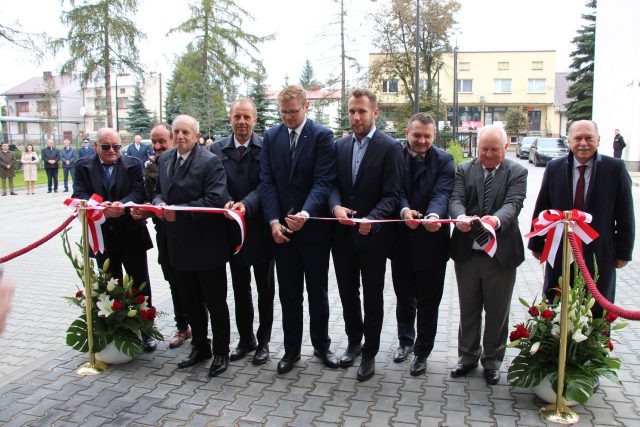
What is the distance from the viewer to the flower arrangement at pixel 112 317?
15.7ft

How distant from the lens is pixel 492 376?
14.4 ft

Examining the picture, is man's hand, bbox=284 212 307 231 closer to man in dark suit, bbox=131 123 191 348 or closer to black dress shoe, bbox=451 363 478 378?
man in dark suit, bbox=131 123 191 348

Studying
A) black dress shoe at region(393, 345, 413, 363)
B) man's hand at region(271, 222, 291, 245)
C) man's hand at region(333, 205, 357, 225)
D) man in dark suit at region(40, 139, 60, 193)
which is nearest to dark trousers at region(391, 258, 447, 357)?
black dress shoe at region(393, 345, 413, 363)

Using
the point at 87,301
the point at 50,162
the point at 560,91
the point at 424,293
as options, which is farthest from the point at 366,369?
the point at 560,91

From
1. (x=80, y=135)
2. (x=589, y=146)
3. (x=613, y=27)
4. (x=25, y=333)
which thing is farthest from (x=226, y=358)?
(x=80, y=135)

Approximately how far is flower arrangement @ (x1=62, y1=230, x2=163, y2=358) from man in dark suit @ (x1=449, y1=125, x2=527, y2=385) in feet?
9.01

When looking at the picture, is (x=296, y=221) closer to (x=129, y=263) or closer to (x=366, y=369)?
(x=366, y=369)

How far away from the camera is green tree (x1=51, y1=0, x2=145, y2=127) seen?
86.3ft

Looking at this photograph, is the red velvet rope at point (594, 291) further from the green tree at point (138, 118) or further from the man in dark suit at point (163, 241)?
the green tree at point (138, 118)

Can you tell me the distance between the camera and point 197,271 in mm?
4660

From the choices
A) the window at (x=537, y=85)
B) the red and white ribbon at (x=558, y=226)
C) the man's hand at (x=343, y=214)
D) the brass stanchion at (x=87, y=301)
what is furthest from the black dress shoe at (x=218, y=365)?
the window at (x=537, y=85)

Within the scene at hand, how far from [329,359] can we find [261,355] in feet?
2.06

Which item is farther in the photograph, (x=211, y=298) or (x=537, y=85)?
(x=537, y=85)

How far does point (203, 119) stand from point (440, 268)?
27.0m
